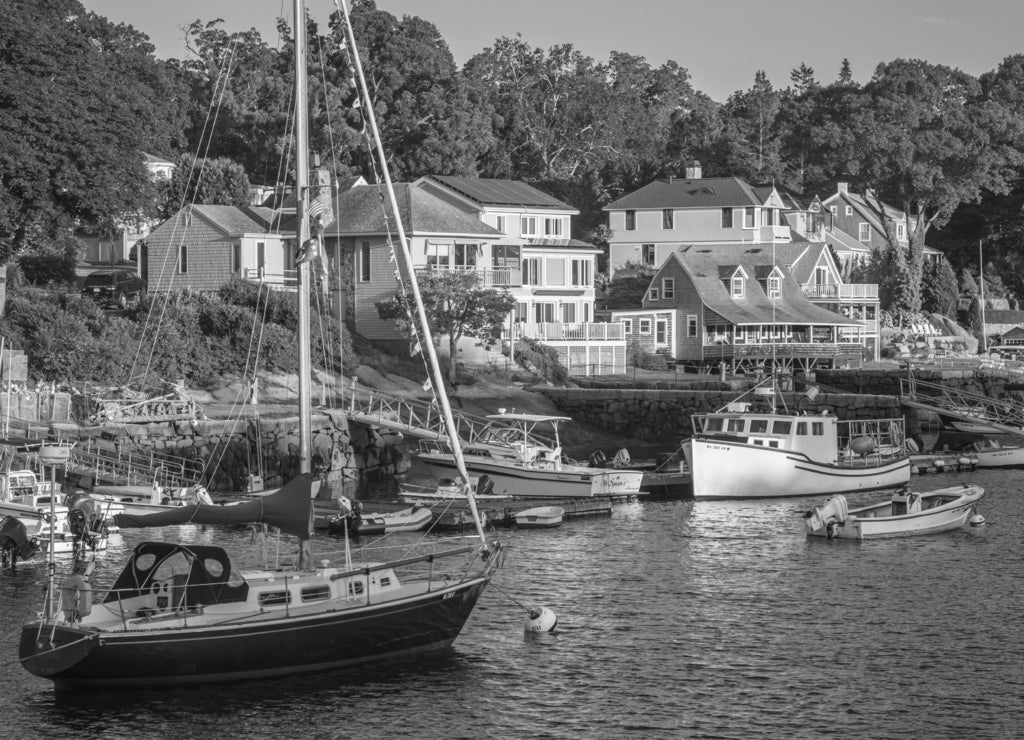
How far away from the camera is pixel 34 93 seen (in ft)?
227

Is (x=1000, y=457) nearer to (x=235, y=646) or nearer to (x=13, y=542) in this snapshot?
(x=13, y=542)

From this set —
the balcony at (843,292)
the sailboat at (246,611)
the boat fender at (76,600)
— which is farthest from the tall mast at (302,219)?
the balcony at (843,292)

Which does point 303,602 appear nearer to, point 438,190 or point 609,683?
point 609,683

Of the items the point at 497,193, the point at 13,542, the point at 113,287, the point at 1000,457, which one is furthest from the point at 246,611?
the point at 497,193

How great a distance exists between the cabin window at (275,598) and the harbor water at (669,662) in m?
1.57

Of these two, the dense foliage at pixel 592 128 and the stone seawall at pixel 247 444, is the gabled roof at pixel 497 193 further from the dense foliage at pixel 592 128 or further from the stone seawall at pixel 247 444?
the stone seawall at pixel 247 444

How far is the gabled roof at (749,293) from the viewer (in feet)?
322

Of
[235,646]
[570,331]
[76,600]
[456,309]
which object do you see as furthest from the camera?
[570,331]

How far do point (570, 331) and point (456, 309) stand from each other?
41.1ft

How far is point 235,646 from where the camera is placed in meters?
28.3

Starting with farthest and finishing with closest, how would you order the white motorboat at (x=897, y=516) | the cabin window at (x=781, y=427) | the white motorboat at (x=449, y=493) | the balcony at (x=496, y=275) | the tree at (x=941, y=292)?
1. the tree at (x=941, y=292)
2. the balcony at (x=496, y=275)
3. the cabin window at (x=781, y=427)
4. the white motorboat at (x=449, y=493)
5. the white motorboat at (x=897, y=516)

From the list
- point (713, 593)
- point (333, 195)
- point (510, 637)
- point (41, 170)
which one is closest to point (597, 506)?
point (713, 593)

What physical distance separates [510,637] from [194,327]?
42403mm

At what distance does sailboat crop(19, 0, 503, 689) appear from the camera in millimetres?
27781
